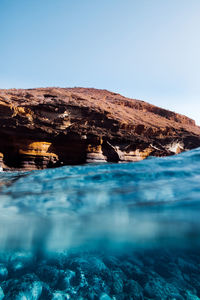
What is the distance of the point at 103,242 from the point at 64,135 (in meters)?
12.1

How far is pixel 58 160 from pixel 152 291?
1286cm

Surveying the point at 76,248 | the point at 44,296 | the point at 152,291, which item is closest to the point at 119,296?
the point at 152,291

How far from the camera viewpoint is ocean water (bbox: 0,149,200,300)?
5.77 feet

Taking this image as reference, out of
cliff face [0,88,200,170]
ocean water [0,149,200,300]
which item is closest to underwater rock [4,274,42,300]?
ocean water [0,149,200,300]

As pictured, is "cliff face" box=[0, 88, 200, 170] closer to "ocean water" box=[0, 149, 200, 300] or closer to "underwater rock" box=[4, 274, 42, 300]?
"ocean water" box=[0, 149, 200, 300]

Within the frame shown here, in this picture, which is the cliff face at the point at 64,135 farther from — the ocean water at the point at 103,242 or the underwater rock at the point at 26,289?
the underwater rock at the point at 26,289

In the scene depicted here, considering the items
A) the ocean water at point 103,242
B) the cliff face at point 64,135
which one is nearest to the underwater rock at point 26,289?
the ocean water at point 103,242

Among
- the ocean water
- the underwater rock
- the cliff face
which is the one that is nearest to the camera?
the underwater rock

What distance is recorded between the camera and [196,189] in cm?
354

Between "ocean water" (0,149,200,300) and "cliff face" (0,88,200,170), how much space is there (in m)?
9.68

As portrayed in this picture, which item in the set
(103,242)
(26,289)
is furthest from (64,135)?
(26,289)

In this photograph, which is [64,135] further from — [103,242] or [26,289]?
[26,289]

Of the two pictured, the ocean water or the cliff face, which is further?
the cliff face

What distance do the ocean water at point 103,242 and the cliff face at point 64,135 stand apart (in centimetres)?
968
